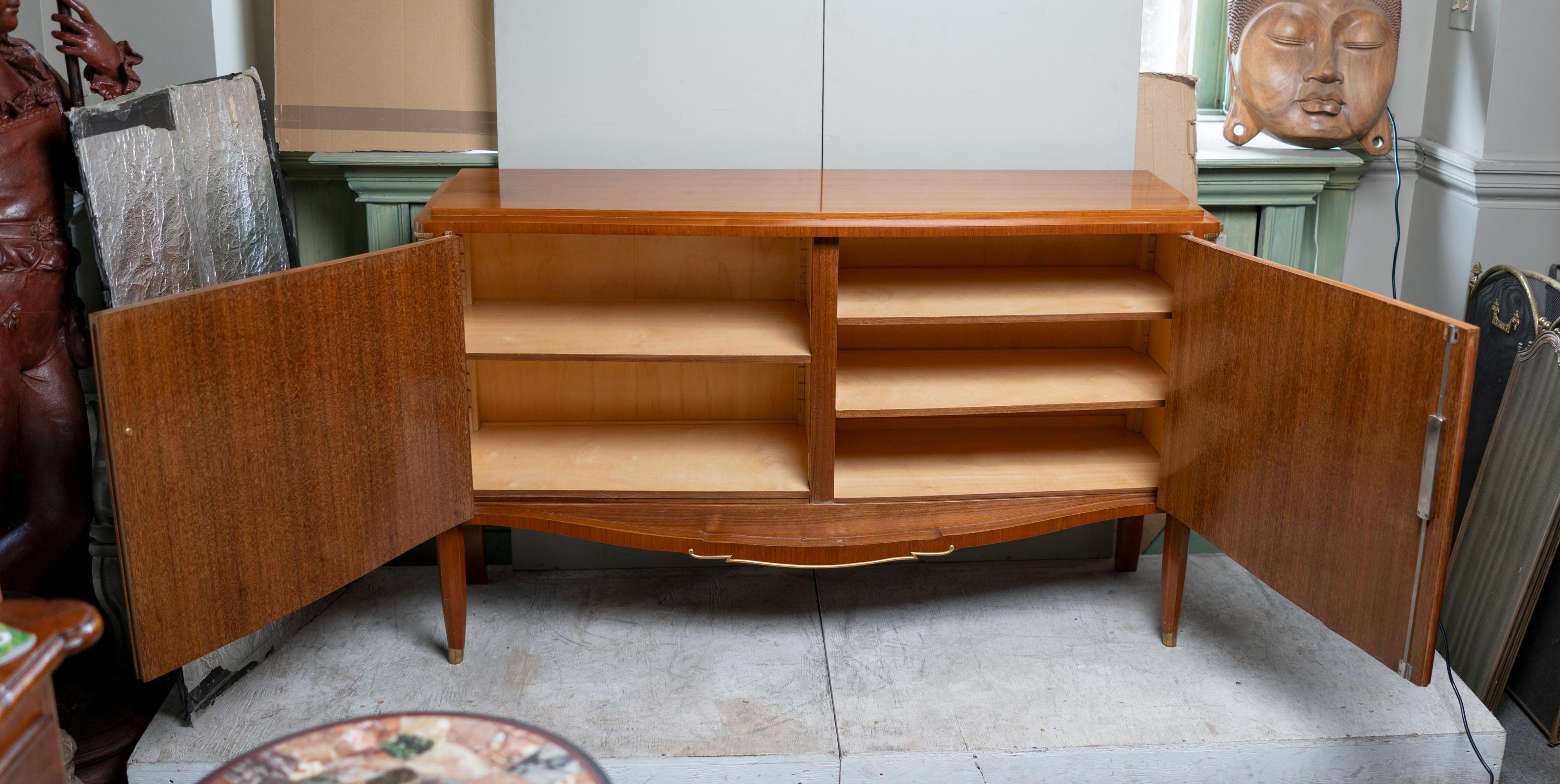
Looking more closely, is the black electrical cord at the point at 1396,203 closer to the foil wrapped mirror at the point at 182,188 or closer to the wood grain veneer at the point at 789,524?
the wood grain veneer at the point at 789,524

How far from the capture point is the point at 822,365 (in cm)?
212

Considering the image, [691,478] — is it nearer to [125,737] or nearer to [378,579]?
[378,579]

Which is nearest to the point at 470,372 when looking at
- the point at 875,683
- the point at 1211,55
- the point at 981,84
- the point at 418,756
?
the point at 875,683

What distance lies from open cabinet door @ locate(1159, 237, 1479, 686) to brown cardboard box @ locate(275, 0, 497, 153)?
1427 millimetres

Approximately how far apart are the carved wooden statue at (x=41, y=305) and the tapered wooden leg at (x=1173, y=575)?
1.96 metres

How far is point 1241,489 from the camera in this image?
2023mm

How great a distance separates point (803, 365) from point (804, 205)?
0.30 metres

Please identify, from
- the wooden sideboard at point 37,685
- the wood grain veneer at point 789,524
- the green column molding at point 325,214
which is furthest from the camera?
the green column molding at point 325,214

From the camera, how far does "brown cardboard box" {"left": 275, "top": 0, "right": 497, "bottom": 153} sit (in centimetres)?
239

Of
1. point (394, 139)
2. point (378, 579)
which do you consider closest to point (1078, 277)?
point (394, 139)

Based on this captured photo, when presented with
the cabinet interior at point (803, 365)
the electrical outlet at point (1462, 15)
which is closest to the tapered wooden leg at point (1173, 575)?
the cabinet interior at point (803, 365)

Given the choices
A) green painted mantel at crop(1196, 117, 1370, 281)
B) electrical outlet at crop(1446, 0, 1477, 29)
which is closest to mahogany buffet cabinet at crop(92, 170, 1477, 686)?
green painted mantel at crop(1196, 117, 1370, 281)

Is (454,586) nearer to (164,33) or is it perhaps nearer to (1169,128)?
(164,33)

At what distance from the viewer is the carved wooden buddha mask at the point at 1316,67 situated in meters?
2.51
